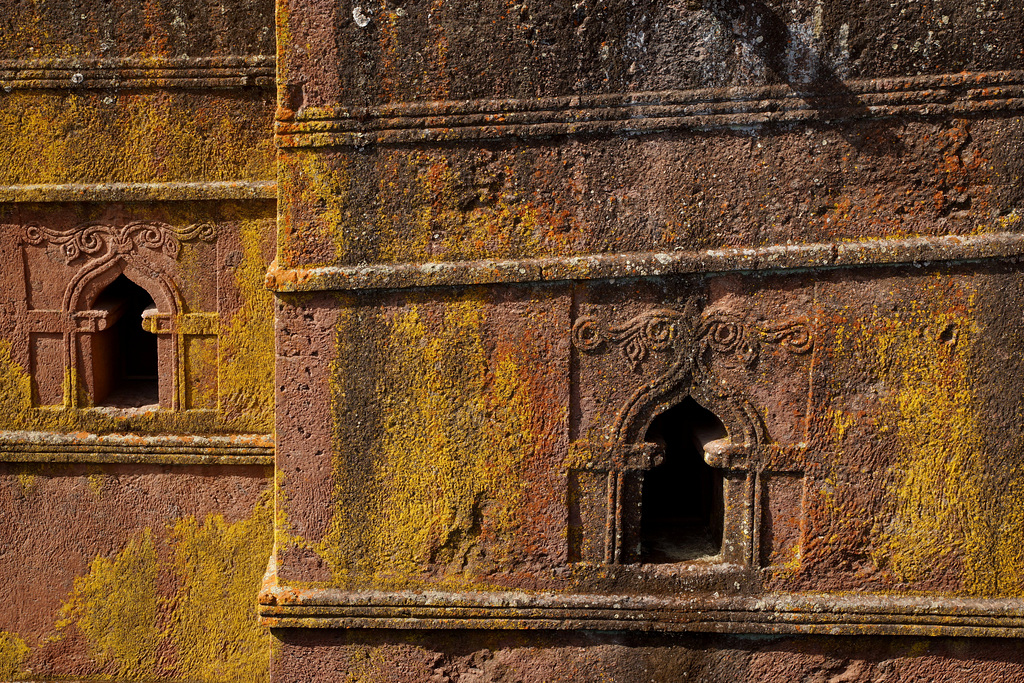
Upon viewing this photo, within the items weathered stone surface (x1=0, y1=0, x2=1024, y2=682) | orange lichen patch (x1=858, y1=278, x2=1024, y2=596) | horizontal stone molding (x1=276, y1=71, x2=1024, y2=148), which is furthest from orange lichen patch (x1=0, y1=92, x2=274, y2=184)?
orange lichen patch (x1=858, y1=278, x2=1024, y2=596)

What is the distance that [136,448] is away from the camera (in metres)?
3.93

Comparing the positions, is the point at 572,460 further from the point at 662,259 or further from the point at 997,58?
the point at 997,58

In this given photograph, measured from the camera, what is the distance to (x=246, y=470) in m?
3.96

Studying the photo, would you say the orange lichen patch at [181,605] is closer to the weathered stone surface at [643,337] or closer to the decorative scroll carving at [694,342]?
the weathered stone surface at [643,337]

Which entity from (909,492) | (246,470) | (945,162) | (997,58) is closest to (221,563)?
(246,470)

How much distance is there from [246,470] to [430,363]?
62.1 inches

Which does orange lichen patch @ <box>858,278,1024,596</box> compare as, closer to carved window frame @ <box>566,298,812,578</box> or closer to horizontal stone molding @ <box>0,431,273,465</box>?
carved window frame @ <box>566,298,812,578</box>

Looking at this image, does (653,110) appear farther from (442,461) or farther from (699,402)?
(442,461)

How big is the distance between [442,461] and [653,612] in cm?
106

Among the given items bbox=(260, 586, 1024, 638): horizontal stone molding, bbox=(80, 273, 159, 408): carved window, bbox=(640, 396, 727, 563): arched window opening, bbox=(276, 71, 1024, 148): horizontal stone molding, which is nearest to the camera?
bbox=(276, 71, 1024, 148): horizontal stone molding

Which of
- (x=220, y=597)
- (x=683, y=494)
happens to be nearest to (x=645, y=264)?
(x=683, y=494)

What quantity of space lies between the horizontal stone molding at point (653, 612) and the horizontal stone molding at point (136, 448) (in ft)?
3.40

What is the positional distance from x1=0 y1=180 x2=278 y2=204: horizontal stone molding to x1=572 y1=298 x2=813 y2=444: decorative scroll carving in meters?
1.89

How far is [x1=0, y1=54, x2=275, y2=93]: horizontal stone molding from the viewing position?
144 inches
